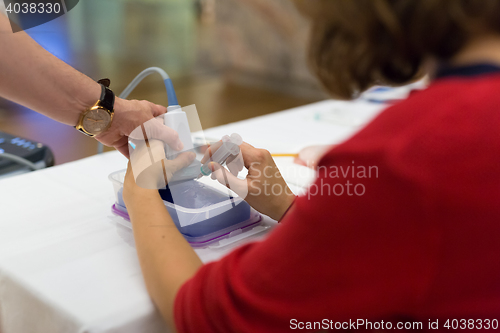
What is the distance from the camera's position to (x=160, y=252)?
0.52 metres

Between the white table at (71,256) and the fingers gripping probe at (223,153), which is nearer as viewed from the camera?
the white table at (71,256)

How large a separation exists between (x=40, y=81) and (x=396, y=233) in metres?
0.58

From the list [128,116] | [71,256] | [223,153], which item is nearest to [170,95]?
[128,116]

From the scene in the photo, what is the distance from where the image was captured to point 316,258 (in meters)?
0.37

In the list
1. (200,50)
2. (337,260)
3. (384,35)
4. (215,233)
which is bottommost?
(200,50)

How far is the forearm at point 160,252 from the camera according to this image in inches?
18.6

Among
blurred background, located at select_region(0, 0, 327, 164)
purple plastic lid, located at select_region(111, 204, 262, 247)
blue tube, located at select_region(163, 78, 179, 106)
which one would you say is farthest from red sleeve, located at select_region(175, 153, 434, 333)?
blurred background, located at select_region(0, 0, 327, 164)

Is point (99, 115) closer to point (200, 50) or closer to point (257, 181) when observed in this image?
point (257, 181)

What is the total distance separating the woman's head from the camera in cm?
36

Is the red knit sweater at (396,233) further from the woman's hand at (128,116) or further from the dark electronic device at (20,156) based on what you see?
the dark electronic device at (20,156)

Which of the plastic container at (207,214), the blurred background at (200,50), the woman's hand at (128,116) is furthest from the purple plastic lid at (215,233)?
the blurred background at (200,50)

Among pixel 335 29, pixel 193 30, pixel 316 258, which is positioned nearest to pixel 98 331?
pixel 316 258

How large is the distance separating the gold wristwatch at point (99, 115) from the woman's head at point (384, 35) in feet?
1.44

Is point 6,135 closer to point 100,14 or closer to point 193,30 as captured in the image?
point 100,14
